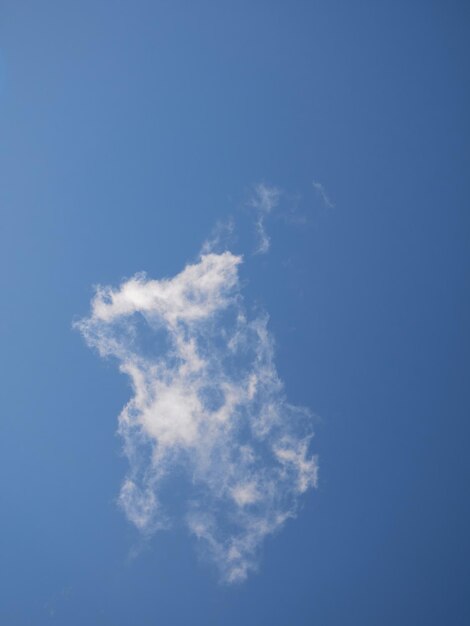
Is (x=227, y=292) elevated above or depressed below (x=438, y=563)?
above

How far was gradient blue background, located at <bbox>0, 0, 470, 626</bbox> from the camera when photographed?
2458 centimetres

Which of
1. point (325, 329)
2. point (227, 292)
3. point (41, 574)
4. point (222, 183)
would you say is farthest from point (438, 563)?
point (222, 183)

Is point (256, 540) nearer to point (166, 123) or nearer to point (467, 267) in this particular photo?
point (467, 267)

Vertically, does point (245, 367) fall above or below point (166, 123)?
below

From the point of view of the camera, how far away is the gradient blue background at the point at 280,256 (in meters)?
24.6

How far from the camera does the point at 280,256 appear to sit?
24.6 meters

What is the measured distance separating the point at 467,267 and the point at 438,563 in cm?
1691

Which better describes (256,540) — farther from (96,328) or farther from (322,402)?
(96,328)

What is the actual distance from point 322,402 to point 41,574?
1899 cm

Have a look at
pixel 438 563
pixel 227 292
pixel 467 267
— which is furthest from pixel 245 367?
pixel 438 563

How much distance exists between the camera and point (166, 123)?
25.0m

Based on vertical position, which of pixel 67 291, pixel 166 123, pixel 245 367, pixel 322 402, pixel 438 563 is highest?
pixel 166 123

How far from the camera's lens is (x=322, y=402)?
24.5 metres

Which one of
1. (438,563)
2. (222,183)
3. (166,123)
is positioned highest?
(166,123)
